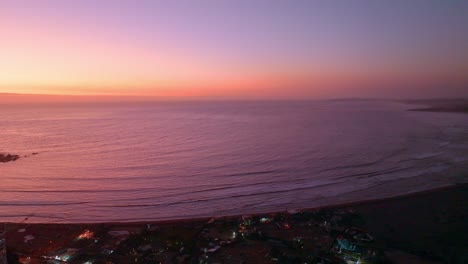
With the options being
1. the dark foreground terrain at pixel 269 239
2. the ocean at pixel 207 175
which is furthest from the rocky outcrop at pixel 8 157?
the dark foreground terrain at pixel 269 239

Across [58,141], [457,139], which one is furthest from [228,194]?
[457,139]

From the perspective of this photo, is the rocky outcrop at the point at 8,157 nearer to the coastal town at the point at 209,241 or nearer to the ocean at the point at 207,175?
the ocean at the point at 207,175

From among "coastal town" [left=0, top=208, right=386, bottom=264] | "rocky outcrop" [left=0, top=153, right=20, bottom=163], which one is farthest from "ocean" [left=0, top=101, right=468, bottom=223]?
"coastal town" [left=0, top=208, right=386, bottom=264]

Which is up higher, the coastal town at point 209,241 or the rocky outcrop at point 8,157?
the rocky outcrop at point 8,157

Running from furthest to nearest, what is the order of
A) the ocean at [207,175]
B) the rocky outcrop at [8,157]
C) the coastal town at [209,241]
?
the rocky outcrop at [8,157], the ocean at [207,175], the coastal town at [209,241]

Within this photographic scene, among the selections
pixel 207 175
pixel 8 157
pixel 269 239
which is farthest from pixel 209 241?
pixel 8 157

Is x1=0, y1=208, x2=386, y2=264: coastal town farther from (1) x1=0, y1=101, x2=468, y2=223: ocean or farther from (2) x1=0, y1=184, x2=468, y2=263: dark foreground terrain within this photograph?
(1) x1=0, y1=101, x2=468, y2=223: ocean

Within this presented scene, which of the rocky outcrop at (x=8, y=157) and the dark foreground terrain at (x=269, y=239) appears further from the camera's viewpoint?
the rocky outcrop at (x=8, y=157)

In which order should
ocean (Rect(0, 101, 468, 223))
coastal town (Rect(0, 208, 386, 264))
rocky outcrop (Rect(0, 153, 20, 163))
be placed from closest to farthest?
coastal town (Rect(0, 208, 386, 264)) → ocean (Rect(0, 101, 468, 223)) → rocky outcrop (Rect(0, 153, 20, 163))

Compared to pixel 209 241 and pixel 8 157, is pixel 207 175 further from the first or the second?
pixel 8 157
